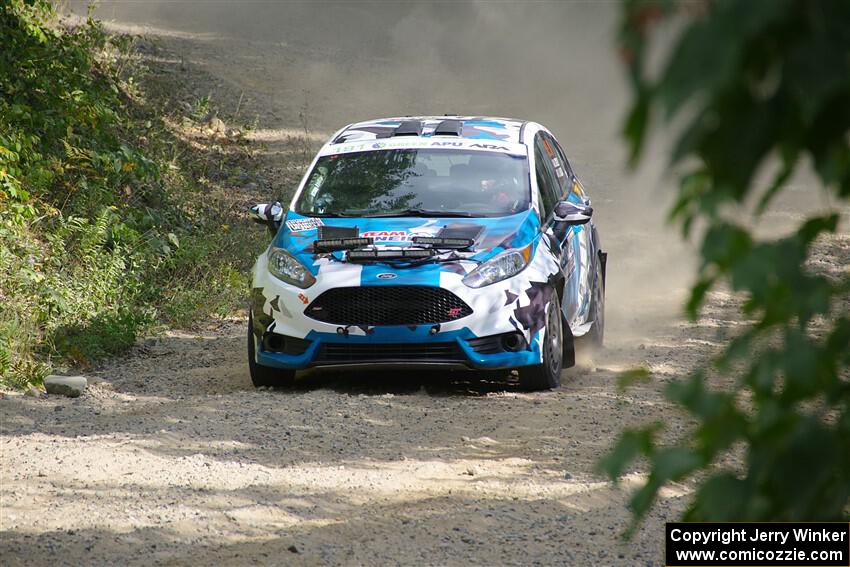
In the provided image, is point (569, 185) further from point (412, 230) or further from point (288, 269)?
point (288, 269)

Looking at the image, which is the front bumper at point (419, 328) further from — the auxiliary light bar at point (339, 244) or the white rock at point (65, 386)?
the white rock at point (65, 386)

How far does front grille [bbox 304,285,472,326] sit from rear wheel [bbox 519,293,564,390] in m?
0.68

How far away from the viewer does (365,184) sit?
9203 millimetres

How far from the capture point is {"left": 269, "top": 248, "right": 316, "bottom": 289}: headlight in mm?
8273

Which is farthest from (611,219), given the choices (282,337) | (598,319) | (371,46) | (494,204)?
(371,46)

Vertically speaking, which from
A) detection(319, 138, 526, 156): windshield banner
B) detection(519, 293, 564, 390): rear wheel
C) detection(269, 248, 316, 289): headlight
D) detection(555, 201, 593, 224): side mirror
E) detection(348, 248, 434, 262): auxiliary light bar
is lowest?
detection(519, 293, 564, 390): rear wheel

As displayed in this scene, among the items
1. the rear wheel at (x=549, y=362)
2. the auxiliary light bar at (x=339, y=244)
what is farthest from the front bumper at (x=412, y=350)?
the auxiliary light bar at (x=339, y=244)

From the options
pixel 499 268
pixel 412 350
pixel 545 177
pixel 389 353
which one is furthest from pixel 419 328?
pixel 545 177

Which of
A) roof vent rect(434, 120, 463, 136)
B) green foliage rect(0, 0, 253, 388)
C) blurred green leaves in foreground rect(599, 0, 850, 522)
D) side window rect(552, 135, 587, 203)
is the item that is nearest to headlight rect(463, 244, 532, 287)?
roof vent rect(434, 120, 463, 136)

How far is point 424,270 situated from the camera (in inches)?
320

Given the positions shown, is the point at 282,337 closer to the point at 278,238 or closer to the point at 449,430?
the point at 278,238

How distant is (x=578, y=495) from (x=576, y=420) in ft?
5.31

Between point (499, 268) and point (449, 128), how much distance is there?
2020 millimetres

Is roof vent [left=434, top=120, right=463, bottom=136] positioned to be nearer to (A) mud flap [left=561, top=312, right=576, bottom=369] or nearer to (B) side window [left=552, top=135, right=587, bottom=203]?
(B) side window [left=552, top=135, right=587, bottom=203]
